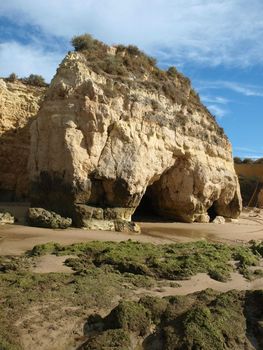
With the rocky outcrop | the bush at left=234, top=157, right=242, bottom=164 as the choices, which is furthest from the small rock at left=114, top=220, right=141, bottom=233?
the bush at left=234, top=157, right=242, bottom=164

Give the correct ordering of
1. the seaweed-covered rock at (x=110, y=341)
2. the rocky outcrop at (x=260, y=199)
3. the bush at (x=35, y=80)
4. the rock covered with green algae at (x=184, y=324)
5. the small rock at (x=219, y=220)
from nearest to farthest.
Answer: the seaweed-covered rock at (x=110, y=341) < the rock covered with green algae at (x=184, y=324) < the small rock at (x=219, y=220) < the bush at (x=35, y=80) < the rocky outcrop at (x=260, y=199)

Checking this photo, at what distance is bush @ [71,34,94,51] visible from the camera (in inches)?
810

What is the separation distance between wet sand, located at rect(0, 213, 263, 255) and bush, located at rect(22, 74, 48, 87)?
13.6 metres

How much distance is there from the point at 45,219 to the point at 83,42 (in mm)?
9922

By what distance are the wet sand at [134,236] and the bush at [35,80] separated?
44.7ft

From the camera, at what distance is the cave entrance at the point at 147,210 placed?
22120 millimetres

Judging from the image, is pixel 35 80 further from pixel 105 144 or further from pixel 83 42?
pixel 105 144

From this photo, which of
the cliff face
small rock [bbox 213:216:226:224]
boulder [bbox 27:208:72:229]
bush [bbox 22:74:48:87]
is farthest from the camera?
bush [bbox 22:74:48:87]

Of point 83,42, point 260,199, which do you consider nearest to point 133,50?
point 83,42

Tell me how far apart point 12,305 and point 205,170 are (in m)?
16.9

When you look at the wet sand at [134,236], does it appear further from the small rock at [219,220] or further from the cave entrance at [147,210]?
the cave entrance at [147,210]

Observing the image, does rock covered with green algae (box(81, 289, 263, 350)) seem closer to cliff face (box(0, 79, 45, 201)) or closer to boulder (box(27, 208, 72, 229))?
boulder (box(27, 208, 72, 229))

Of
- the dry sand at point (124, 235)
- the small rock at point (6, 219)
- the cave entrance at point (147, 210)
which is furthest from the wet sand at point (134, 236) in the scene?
the cave entrance at point (147, 210)

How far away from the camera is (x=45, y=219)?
15.1 meters
